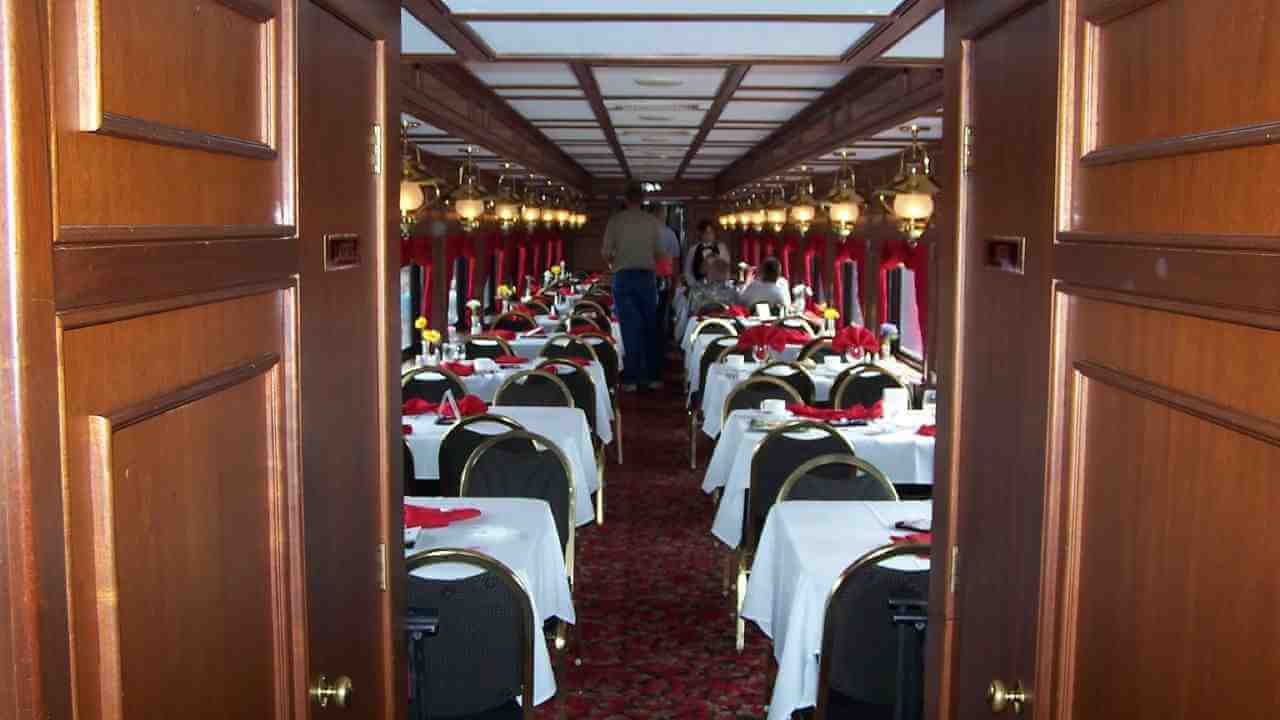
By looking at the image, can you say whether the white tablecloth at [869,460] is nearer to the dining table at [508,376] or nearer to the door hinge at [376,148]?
the dining table at [508,376]

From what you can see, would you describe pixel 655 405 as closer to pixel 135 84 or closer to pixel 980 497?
pixel 980 497

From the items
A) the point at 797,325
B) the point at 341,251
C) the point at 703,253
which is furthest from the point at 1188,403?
the point at 703,253

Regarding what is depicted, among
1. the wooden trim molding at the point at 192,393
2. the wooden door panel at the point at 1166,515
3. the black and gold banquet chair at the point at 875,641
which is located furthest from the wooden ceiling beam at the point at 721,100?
the wooden trim molding at the point at 192,393

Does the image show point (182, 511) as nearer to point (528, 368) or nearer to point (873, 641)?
point (873, 641)

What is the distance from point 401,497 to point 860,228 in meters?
9.87

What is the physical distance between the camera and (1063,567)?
5.39 ft

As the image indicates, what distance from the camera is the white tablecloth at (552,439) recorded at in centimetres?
553

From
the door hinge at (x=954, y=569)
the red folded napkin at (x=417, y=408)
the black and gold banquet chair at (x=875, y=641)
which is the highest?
the door hinge at (x=954, y=569)

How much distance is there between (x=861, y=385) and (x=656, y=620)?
7.50 feet

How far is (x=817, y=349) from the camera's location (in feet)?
30.0

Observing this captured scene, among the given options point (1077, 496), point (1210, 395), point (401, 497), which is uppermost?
point (1210, 395)

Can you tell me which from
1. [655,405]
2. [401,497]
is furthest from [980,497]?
Answer: [655,405]

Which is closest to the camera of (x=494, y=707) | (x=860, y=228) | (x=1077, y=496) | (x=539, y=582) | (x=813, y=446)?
(x=1077, y=496)

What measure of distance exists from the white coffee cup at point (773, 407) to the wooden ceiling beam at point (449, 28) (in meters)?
3.13
